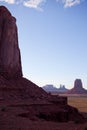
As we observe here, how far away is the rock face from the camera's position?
59.7 m

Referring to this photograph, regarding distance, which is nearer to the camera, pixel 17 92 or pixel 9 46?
pixel 17 92

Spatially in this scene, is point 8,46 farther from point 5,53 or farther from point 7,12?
point 7,12

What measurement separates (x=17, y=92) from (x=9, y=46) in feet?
A: 43.7

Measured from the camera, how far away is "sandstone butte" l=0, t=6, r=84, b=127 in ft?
139

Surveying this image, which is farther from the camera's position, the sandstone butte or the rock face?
the rock face

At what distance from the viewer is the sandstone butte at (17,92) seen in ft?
139


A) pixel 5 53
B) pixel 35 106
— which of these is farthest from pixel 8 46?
pixel 35 106

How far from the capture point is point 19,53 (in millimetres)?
64875

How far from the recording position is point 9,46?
61.7m

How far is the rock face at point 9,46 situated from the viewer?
59719 millimetres

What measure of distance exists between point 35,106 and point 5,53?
18.0m

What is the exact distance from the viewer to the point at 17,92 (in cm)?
5138

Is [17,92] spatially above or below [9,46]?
below

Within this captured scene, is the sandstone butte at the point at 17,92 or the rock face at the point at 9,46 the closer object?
the sandstone butte at the point at 17,92
